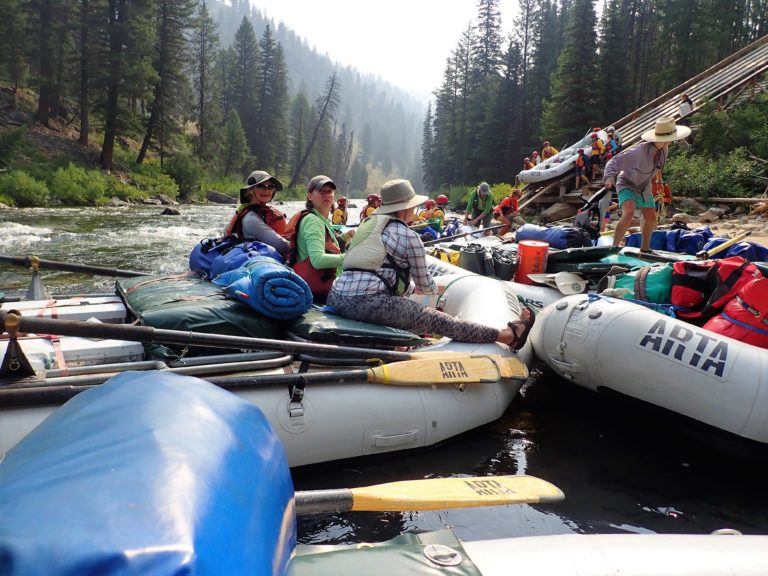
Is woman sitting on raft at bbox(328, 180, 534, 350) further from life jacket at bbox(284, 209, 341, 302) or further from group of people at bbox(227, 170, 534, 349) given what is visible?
life jacket at bbox(284, 209, 341, 302)

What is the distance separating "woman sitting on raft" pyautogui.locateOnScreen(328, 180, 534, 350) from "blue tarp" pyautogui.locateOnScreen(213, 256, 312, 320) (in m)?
0.36

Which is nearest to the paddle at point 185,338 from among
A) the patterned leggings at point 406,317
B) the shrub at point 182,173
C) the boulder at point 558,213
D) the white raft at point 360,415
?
the white raft at point 360,415

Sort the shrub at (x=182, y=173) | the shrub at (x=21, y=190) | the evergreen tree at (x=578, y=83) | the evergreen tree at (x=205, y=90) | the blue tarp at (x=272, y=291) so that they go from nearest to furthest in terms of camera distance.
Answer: the blue tarp at (x=272, y=291), the shrub at (x=21, y=190), the shrub at (x=182, y=173), the evergreen tree at (x=578, y=83), the evergreen tree at (x=205, y=90)

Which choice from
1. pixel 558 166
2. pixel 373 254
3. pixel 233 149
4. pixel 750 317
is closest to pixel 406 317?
pixel 373 254

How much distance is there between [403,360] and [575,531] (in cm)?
140

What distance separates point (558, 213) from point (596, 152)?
203cm

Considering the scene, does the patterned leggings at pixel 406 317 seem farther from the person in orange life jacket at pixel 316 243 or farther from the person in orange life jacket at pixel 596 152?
the person in orange life jacket at pixel 596 152

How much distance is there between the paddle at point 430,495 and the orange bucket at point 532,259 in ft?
13.4

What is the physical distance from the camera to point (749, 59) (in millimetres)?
20922

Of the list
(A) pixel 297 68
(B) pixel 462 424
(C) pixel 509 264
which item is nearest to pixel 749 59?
(C) pixel 509 264

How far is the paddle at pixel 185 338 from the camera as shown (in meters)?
2.62

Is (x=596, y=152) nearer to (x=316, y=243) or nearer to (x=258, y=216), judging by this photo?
(x=258, y=216)

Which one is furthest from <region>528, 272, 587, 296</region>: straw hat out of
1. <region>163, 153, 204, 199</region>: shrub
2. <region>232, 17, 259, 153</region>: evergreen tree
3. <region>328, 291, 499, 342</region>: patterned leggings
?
<region>232, 17, 259, 153</region>: evergreen tree

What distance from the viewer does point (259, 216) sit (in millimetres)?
4953
